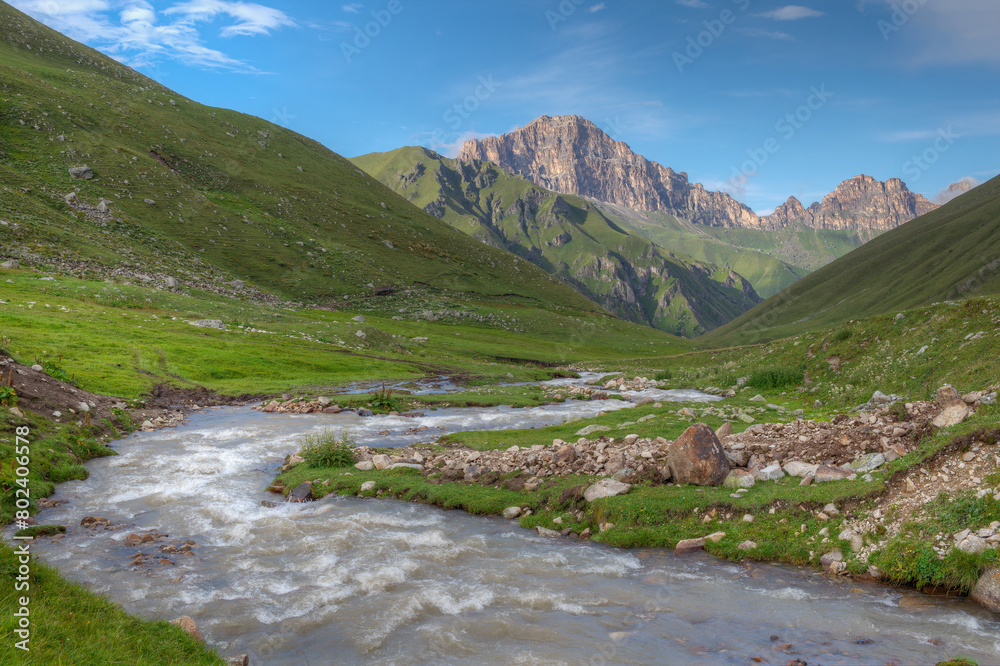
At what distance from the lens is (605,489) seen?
57.6 ft

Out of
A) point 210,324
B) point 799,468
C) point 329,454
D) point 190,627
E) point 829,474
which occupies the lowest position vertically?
point 190,627

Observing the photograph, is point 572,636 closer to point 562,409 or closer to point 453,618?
point 453,618

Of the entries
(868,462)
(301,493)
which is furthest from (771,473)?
(301,493)

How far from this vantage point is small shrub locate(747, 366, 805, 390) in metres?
37.8

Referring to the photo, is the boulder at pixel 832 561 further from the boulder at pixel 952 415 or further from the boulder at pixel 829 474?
the boulder at pixel 952 415

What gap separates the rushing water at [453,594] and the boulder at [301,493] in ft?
2.49

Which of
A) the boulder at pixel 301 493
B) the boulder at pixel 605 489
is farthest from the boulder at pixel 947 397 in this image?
the boulder at pixel 301 493

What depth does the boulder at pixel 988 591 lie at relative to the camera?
10.4 metres

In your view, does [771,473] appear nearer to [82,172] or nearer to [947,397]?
[947,397]

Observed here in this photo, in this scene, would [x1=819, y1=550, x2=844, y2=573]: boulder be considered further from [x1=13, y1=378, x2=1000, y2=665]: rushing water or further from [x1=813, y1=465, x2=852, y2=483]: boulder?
[x1=813, y1=465, x2=852, y2=483]: boulder

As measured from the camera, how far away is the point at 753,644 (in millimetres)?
10047

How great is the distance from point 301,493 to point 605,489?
470 inches

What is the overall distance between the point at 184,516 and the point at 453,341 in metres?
79.3

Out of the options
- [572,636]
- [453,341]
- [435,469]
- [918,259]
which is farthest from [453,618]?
[918,259]
